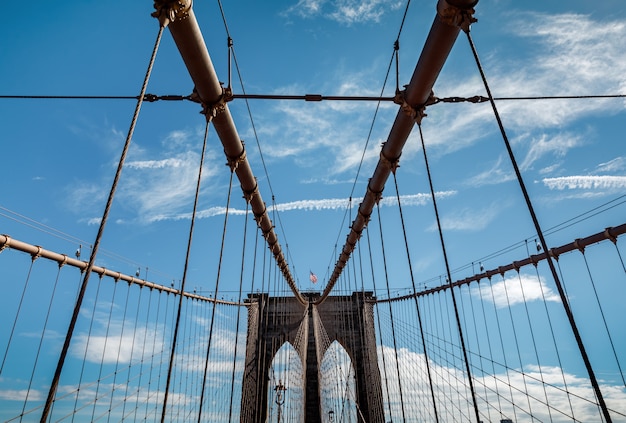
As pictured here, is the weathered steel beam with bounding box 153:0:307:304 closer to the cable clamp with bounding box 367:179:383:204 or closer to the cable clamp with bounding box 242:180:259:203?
the cable clamp with bounding box 242:180:259:203

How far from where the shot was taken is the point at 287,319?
83.8 ft

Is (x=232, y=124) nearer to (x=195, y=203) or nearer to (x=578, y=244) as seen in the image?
(x=195, y=203)

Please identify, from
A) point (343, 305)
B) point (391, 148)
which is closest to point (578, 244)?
point (391, 148)

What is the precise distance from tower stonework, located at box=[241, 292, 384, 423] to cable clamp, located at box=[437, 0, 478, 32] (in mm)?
20313

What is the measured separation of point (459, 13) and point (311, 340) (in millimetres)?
24364

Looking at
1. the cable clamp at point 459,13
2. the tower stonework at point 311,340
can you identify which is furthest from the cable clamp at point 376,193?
the tower stonework at point 311,340

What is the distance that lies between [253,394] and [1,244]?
20.4m

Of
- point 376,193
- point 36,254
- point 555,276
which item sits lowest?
point 555,276

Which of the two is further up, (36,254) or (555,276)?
(36,254)

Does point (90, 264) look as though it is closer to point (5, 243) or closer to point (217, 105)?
point (217, 105)

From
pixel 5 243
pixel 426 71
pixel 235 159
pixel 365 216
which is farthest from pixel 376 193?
pixel 5 243

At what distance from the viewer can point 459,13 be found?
3.02m

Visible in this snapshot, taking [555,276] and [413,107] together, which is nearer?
[555,276]

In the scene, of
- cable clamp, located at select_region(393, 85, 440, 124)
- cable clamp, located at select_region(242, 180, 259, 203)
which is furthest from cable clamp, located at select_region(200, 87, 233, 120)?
cable clamp, located at select_region(242, 180, 259, 203)
